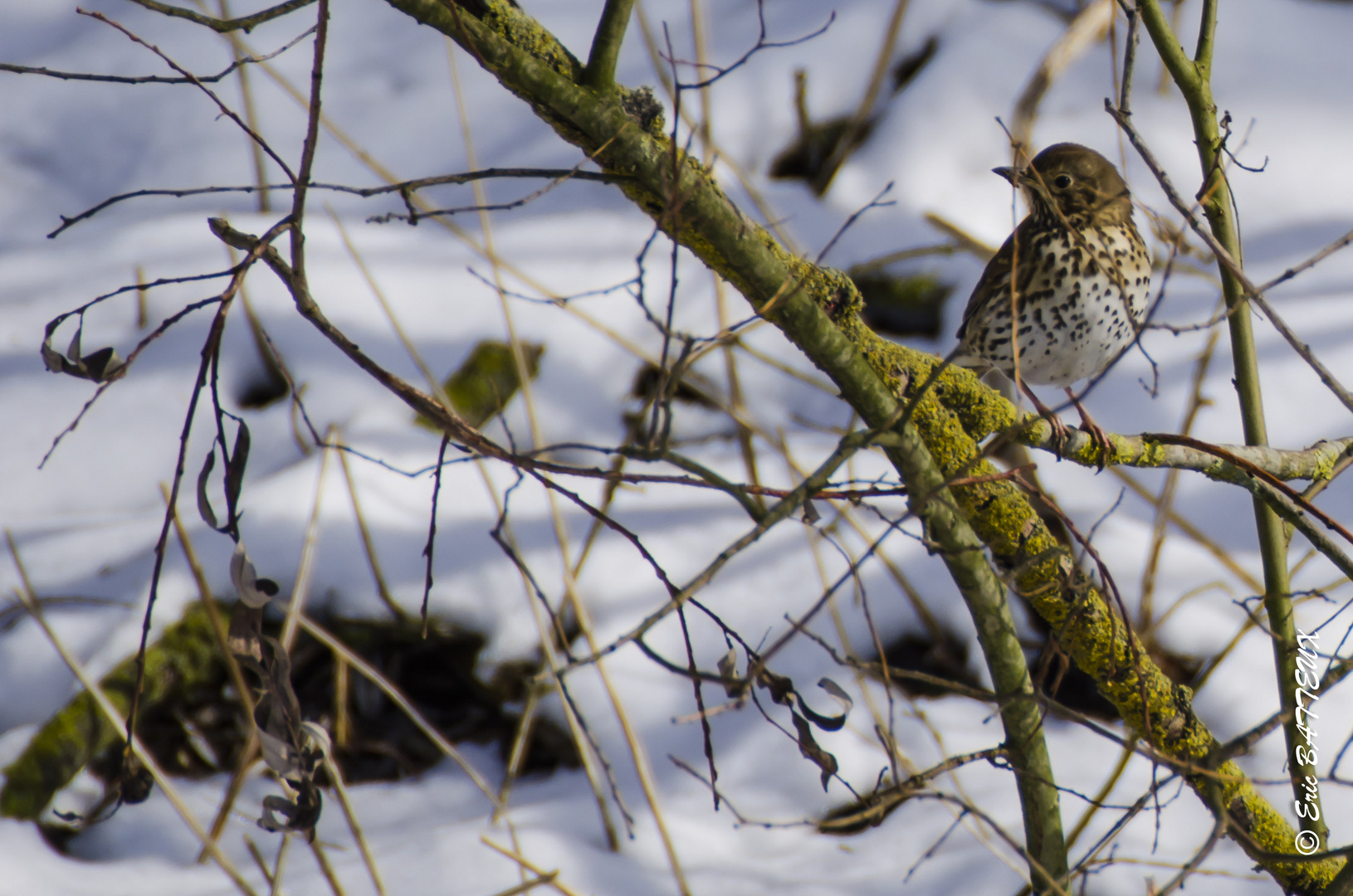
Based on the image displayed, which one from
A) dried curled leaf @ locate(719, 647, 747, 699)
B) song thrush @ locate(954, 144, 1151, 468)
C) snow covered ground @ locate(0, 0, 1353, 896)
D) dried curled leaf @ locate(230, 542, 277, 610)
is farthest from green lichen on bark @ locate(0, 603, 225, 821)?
song thrush @ locate(954, 144, 1151, 468)

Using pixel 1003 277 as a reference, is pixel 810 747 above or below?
below

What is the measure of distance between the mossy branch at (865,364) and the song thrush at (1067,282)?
1.99 ft

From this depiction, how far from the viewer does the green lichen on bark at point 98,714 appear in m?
2.20

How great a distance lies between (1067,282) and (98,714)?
2235 mm

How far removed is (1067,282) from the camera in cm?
213

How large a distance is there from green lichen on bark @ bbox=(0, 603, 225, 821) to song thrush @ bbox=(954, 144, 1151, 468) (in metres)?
1.83

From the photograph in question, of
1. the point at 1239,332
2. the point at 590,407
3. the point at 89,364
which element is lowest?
the point at 89,364

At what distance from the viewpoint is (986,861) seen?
6.86 feet

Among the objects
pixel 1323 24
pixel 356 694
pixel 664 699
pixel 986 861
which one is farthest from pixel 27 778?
pixel 1323 24

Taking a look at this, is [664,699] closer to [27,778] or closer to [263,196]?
[27,778]

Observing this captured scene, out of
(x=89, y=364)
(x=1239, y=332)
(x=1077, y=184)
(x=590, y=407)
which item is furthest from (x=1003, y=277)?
(x=89, y=364)

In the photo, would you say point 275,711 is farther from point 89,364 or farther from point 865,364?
point 865,364

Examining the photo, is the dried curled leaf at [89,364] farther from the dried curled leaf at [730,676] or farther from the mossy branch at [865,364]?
the dried curled leaf at [730,676]

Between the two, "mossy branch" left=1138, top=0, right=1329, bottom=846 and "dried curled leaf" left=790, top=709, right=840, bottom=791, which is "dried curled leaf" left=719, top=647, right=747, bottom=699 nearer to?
"dried curled leaf" left=790, top=709, right=840, bottom=791
